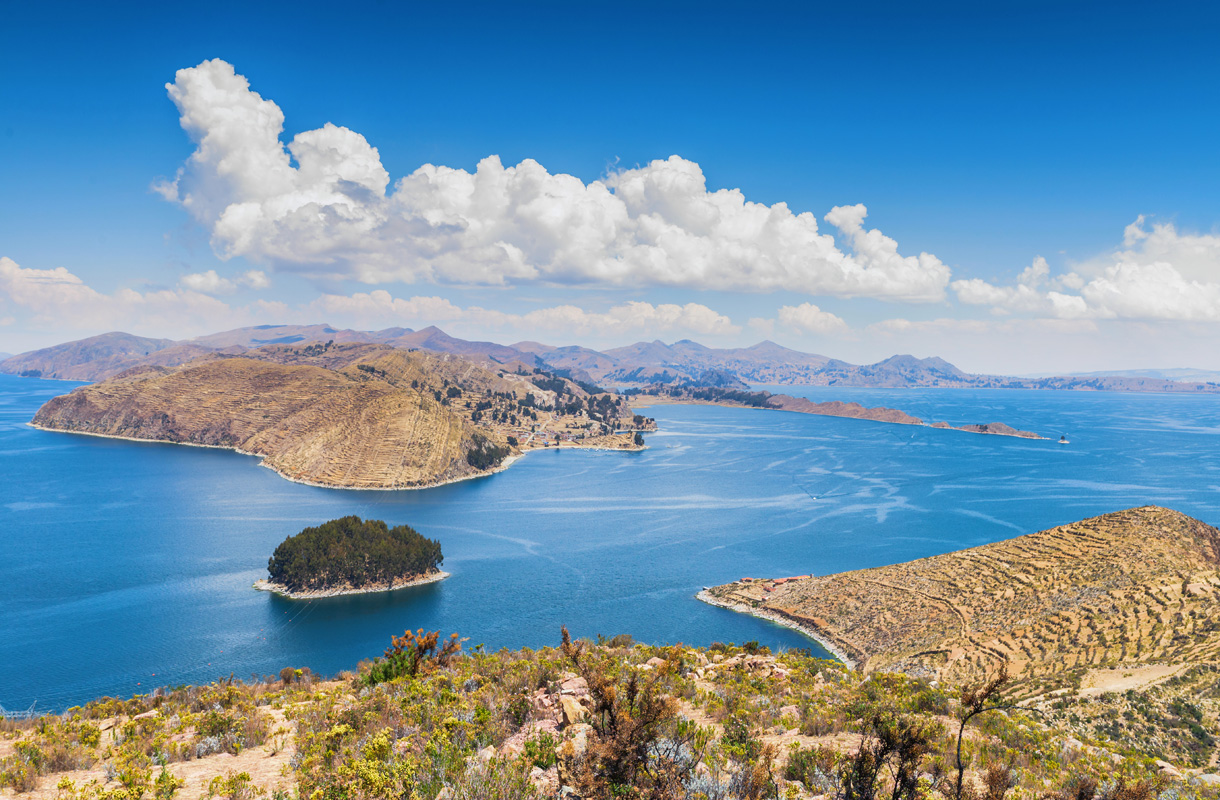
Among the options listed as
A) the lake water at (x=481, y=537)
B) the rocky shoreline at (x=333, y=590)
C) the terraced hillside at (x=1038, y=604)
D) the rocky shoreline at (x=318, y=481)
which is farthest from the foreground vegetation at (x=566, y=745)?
the rocky shoreline at (x=318, y=481)

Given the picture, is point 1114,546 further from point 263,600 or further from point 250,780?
point 263,600

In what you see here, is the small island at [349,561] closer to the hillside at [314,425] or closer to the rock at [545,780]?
the hillside at [314,425]

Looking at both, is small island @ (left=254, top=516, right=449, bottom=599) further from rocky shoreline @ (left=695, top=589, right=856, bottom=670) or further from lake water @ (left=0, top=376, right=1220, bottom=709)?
rocky shoreline @ (left=695, top=589, right=856, bottom=670)

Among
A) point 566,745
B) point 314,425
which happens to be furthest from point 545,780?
point 314,425

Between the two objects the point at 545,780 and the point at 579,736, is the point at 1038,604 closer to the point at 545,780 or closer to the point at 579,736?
the point at 579,736

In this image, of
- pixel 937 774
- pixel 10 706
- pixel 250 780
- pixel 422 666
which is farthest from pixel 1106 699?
pixel 10 706

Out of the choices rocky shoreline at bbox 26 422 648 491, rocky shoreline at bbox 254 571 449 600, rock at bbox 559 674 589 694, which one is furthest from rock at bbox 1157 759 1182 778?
rocky shoreline at bbox 26 422 648 491
